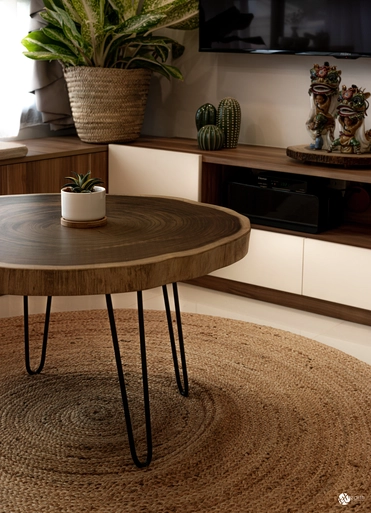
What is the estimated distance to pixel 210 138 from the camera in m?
3.31

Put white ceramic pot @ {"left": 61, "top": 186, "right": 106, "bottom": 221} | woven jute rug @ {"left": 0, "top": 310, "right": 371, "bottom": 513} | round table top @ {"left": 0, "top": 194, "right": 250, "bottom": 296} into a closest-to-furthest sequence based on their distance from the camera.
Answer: round table top @ {"left": 0, "top": 194, "right": 250, "bottom": 296}
woven jute rug @ {"left": 0, "top": 310, "right": 371, "bottom": 513}
white ceramic pot @ {"left": 61, "top": 186, "right": 106, "bottom": 221}

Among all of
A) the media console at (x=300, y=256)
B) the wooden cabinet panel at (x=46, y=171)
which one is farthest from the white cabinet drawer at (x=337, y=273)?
the wooden cabinet panel at (x=46, y=171)

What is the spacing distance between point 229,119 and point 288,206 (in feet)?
1.79

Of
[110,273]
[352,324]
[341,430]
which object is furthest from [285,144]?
[110,273]

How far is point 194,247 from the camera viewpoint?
1.72 meters

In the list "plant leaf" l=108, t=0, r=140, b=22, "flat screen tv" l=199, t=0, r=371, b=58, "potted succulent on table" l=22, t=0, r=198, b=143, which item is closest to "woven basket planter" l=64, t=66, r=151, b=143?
"potted succulent on table" l=22, t=0, r=198, b=143

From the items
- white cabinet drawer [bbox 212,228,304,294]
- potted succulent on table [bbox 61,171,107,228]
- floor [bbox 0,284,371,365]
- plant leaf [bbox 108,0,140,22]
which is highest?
plant leaf [bbox 108,0,140,22]

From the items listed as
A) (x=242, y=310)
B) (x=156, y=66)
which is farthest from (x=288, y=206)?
(x=156, y=66)

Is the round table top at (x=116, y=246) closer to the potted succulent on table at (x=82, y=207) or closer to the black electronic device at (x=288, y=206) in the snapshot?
the potted succulent on table at (x=82, y=207)

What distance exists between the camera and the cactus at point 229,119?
3.38 meters

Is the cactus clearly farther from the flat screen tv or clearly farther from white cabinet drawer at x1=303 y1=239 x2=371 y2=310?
white cabinet drawer at x1=303 y1=239 x2=371 y2=310

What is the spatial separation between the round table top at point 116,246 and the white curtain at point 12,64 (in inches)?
58.9

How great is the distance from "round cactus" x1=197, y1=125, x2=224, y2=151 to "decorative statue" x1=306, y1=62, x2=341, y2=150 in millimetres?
410

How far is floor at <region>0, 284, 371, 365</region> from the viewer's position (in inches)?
109
